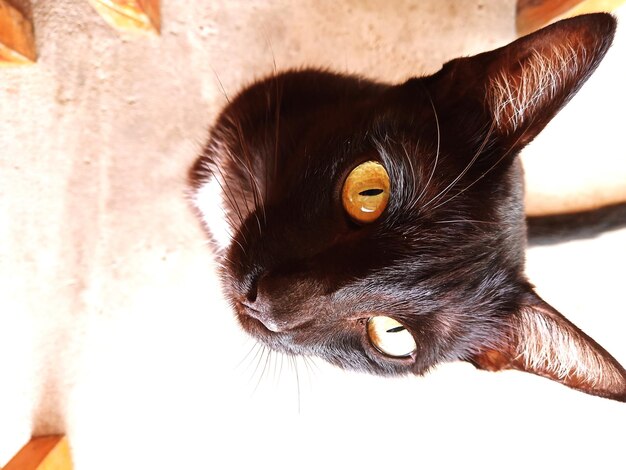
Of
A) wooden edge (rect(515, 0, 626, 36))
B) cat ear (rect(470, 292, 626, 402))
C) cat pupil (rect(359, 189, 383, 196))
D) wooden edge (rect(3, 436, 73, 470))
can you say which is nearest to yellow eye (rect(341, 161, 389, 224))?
cat pupil (rect(359, 189, 383, 196))

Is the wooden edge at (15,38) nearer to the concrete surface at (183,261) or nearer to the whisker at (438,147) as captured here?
the concrete surface at (183,261)

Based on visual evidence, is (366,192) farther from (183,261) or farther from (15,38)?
(15,38)

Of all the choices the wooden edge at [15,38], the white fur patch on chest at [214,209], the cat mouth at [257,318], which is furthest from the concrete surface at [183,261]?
the cat mouth at [257,318]

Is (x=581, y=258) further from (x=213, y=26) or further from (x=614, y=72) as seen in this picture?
(x=213, y=26)

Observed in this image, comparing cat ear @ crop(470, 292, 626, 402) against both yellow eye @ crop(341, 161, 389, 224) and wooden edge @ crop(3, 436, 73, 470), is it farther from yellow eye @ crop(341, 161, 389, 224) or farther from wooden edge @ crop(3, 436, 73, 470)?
wooden edge @ crop(3, 436, 73, 470)

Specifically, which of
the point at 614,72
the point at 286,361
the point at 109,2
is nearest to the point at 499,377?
the point at 286,361
